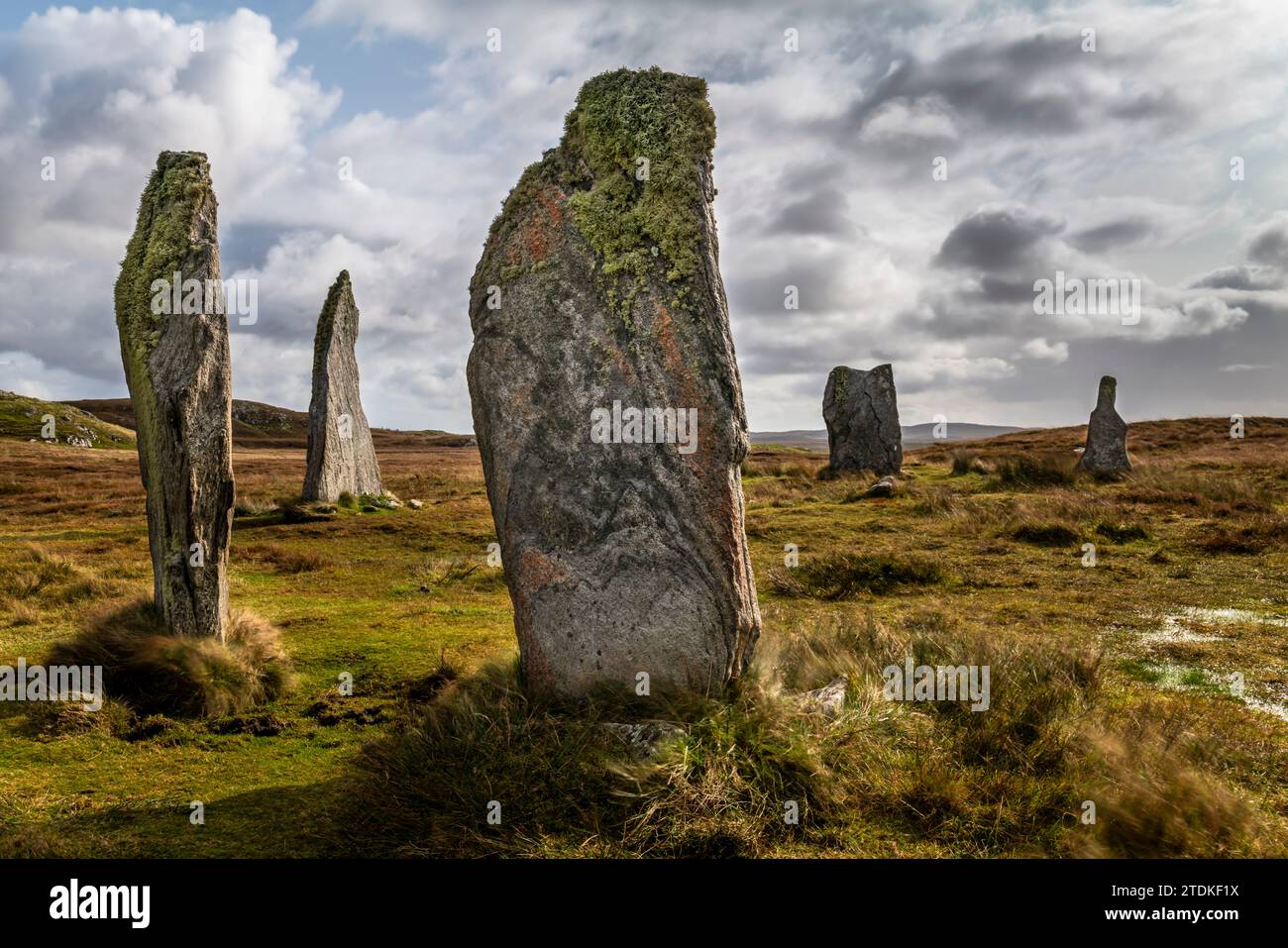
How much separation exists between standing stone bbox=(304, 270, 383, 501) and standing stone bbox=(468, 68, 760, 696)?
1445 centimetres

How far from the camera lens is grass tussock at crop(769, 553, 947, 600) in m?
11.2

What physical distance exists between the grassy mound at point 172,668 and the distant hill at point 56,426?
213 ft

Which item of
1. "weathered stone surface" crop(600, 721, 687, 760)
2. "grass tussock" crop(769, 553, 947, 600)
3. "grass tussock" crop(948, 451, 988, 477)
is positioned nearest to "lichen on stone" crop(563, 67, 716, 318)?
"weathered stone surface" crop(600, 721, 687, 760)

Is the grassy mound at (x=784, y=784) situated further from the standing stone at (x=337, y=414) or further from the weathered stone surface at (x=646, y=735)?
the standing stone at (x=337, y=414)

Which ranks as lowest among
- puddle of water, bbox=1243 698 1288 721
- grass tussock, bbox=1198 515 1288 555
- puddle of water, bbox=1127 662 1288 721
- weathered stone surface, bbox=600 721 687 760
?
puddle of water, bbox=1243 698 1288 721

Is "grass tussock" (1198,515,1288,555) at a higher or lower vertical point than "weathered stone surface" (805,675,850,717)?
higher

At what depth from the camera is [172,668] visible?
712 cm

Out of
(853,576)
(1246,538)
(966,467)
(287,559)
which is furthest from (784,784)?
(966,467)

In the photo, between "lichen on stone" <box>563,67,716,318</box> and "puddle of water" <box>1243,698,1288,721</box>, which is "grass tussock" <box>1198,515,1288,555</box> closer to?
"puddle of water" <box>1243,698,1288,721</box>

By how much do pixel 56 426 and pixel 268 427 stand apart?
3975 centimetres

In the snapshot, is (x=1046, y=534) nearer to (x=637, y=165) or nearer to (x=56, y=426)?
(x=637, y=165)

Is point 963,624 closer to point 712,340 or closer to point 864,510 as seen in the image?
point 712,340

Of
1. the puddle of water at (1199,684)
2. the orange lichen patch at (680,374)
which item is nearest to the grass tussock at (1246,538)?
the puddle of water at (1199,684)

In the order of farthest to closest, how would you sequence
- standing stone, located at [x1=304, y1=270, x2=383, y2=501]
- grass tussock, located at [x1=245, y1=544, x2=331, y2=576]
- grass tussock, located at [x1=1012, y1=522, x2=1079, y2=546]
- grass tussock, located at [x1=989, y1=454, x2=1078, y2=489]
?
grass tussock, located at [x1=989, y1=454, x2=1078, y2=489], standing stone, located at [x1=304, y1=270, x2=383, y2=501], grass tussock, located at [x1=1012, y1=522, x2=1079, y2=546], grass tussock, located at [x1=245, y1=544, x2=331, y2=576]
